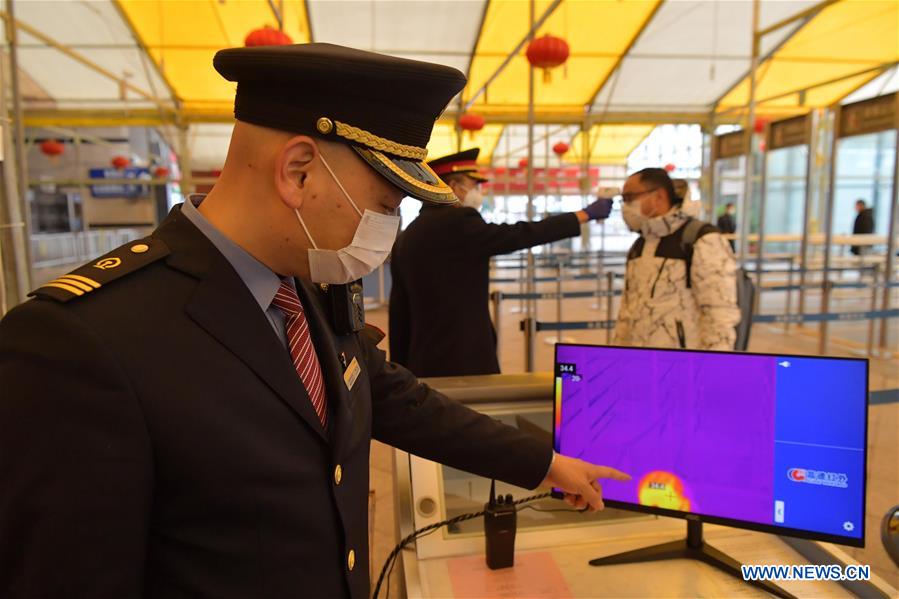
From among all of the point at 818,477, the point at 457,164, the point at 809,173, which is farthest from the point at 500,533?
the point at 809,173

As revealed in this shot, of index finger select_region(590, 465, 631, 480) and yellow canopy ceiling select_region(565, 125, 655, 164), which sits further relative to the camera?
yellow canopy ceiling select_region(565, 125, 655, 164)

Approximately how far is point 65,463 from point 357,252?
1.34 ft

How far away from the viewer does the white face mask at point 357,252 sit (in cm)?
79

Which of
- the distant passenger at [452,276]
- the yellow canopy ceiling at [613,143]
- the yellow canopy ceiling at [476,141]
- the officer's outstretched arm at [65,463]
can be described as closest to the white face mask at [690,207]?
the distant passenger at [452,276]

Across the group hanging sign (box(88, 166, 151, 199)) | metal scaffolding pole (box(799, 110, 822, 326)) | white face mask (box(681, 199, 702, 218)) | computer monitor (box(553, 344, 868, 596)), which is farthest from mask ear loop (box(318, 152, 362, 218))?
hanging sign (box(88, 166, 151, 199))

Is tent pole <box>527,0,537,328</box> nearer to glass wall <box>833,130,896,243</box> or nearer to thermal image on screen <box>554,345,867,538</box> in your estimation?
thermal image on screen <box>554,345,867,538</box>

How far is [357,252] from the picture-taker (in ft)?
2.69

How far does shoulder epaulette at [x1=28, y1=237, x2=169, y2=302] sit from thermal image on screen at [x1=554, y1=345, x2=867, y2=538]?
803 millimetres

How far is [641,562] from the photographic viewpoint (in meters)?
1.20

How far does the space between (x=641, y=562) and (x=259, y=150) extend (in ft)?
3.39

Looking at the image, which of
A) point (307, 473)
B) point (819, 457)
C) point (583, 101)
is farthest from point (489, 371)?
point (583, 101)

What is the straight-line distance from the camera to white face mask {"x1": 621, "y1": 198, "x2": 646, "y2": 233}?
104 inches

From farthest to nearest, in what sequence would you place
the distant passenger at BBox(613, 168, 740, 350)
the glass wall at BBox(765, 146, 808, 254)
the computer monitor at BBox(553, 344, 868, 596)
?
the glass wall at BBox(765, 146, 808, 254), the distant passenger at BBox(613, 168, 740, 350), the computer monitor at BBox(553, 344, 868, 596)

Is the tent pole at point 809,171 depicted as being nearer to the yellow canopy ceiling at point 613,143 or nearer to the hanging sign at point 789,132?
the hanging sign at point 789,132
